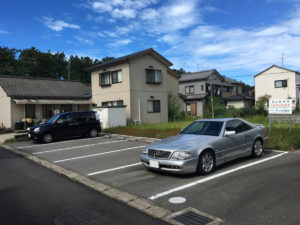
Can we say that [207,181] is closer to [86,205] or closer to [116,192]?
[116,192]

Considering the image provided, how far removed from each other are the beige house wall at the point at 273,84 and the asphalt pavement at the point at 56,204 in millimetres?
32975

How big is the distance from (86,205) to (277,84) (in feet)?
113

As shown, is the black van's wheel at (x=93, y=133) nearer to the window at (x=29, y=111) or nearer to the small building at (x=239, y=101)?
the window at (x=29, y=111)

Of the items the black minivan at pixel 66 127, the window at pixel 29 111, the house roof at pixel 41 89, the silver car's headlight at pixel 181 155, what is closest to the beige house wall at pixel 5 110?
the house roof at pixel 41 89

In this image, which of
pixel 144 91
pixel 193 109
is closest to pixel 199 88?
pixel 193 109

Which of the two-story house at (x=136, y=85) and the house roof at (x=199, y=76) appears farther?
the house roof at (x=199, y=76)

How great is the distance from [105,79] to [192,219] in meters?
19.6

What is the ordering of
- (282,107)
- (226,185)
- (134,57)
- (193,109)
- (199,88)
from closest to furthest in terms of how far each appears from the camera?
1. (226,185)
2. (282,107)
3. (134,57)
4. (193,109)
5. (199,88)

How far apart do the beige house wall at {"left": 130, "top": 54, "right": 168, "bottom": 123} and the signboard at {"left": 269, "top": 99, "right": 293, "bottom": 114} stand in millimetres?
11247

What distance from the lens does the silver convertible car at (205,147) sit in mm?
5465

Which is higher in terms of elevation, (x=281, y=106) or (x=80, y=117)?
(x=281, y=106)

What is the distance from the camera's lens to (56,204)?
431 centimetres

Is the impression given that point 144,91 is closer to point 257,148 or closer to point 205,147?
point 257,148

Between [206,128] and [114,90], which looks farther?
[114,90]
